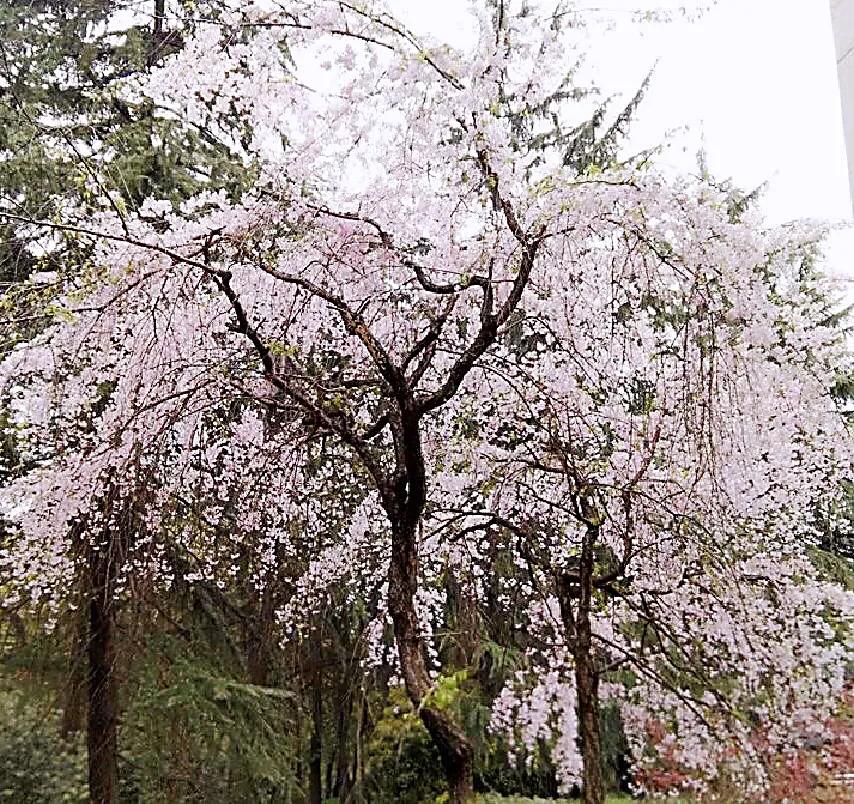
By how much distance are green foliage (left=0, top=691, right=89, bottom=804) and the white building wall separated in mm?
4280

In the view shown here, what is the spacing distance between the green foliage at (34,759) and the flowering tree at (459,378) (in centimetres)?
99

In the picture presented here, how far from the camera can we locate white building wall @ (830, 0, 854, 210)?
1.07 meters

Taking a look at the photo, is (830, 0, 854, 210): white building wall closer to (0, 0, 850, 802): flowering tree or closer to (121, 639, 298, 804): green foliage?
(0, 0, 850, 802): flowering tree

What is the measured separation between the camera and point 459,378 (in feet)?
7.71

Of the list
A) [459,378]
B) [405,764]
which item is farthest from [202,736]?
[459,378]

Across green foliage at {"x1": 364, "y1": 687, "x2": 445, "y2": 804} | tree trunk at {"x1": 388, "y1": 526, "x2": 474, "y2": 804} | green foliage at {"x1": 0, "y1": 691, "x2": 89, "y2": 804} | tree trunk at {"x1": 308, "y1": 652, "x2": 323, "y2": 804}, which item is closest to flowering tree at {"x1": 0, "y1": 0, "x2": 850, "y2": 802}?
tree trunk at {"x1": 388, "y1": 526, "x2": 474, "y2": 804}

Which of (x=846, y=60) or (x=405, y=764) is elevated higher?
(x=846, y=60)

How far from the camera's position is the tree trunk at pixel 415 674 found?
2.31 m

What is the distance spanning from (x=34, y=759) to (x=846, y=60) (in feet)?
14.9

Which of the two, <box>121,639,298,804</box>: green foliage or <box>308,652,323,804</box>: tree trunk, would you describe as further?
<box>308,652,323,804</box>: tree trunk

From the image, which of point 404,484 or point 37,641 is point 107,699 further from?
point 404,484

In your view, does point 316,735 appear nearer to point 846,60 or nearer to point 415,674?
point 415,674

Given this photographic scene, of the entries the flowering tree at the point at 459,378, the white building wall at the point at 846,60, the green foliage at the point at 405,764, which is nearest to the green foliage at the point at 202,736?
the green foliage at the point at 405,764

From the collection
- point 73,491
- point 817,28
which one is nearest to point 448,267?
point 73,491
